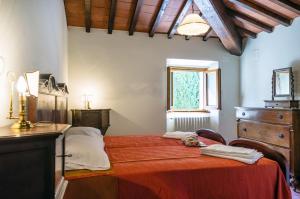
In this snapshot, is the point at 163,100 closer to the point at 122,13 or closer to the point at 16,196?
the point at 122,13

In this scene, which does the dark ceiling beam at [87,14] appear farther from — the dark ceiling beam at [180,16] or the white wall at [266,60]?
the white wall at [266,60]

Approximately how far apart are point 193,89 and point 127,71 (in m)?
1.70

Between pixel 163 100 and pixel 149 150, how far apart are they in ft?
8.61

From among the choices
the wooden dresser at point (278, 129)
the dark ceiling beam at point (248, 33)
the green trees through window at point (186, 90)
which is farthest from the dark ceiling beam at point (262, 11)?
the green trees through window at point (186, 90)

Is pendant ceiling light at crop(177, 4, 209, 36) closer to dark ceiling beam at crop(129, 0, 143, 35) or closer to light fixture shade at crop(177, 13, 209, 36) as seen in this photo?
light fixture shade at crop(177, 13, 209, 36)

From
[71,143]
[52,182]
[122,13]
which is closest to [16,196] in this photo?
[52,182]

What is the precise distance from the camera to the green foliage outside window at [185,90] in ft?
17.6

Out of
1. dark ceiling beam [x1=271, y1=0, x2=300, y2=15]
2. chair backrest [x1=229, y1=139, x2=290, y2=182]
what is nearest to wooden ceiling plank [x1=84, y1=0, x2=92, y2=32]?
dark ceiling beam [x1=271, y1=0, x2=300, y2=15]

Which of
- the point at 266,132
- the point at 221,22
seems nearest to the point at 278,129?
the point at 266,132

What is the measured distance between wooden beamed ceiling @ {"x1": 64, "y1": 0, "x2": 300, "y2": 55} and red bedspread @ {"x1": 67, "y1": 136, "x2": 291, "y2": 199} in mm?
2667

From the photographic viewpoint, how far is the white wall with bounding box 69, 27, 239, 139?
452cm

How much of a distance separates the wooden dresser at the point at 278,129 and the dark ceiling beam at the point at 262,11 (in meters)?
1.46

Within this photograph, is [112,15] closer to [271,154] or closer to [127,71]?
[127,71]

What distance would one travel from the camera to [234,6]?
4066 millimetres
